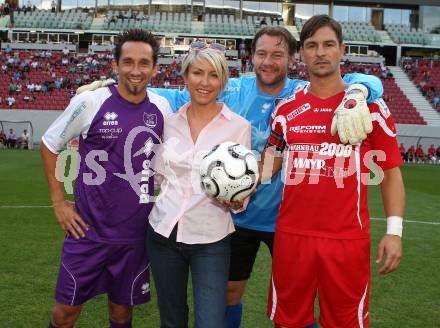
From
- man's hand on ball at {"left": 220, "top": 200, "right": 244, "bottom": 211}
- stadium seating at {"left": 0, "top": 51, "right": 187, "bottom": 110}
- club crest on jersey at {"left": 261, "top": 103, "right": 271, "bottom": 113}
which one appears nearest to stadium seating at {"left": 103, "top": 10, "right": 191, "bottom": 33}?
stadium seating at {"left": 0, "top": 51, "right": 187, "bottom": 110}

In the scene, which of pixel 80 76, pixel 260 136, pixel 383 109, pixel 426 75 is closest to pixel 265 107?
pixel 260 136

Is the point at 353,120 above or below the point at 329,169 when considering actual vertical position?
above

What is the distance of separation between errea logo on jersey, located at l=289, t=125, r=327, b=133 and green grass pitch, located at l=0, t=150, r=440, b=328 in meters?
2.19

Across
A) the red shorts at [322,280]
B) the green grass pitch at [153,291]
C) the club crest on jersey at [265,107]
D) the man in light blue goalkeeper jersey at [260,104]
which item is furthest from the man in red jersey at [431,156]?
the red shorts at [322,280]

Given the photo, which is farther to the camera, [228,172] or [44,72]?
[44,72]

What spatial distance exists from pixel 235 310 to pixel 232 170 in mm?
1573

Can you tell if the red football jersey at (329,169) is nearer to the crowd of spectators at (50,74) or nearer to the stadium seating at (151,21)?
the crowd of spectators at (50,74)

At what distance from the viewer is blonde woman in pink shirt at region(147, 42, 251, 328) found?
9.65 feet

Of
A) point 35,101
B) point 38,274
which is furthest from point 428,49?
point 38,274

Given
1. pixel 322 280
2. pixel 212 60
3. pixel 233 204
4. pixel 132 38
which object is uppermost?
pixel 132 38

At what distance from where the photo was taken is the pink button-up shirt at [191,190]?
296cm

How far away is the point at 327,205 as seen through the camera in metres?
2.93

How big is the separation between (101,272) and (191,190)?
0.95m

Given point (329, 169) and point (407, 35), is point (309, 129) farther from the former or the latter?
point (407, 35)
